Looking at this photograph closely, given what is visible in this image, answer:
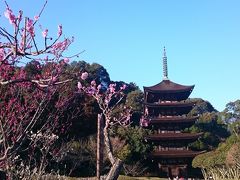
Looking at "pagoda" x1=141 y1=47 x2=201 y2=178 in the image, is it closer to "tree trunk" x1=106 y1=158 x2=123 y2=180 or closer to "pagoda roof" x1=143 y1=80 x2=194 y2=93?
"pagoda roof" x1=143 y1=80 x2=194 y2=93

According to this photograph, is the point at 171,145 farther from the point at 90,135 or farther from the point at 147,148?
the point at 90,135

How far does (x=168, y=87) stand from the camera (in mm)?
33500

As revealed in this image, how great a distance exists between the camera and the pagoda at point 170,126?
3050cm

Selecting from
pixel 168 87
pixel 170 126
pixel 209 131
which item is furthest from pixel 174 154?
pixel 209 131

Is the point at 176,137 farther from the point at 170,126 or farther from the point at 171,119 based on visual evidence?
the point at 170,126

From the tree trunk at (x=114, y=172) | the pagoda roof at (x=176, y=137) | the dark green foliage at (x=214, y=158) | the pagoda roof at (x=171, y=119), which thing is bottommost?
the dark green foliage at (x=214, y=158)

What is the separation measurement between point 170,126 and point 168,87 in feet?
12.6

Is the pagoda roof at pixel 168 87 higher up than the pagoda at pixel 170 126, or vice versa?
the pagoda roof at pixel 168 87

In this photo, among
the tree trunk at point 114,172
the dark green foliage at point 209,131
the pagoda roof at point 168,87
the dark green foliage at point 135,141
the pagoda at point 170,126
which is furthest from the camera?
the dark green foliage at point 209,131

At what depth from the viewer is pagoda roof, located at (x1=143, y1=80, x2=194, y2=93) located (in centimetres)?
3250

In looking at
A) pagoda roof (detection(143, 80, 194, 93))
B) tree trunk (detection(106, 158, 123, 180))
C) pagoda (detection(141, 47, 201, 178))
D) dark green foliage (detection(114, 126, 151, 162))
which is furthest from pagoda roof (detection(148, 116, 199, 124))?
tree trunk (detection(106, 158, 123, 180))

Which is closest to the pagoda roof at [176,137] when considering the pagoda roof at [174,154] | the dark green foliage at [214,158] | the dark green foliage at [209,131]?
the pagoda roof at [174,154]

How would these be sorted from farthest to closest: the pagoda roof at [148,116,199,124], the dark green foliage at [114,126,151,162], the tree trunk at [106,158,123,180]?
the pagoda roof at [148,116,199,124] < the dark green foliage at [114,126,151,162] < the tree trunk at [106,158,123,180]

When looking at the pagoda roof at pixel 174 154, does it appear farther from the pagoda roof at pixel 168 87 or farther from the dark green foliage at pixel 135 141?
the pagoda roof at pixel 168 87
